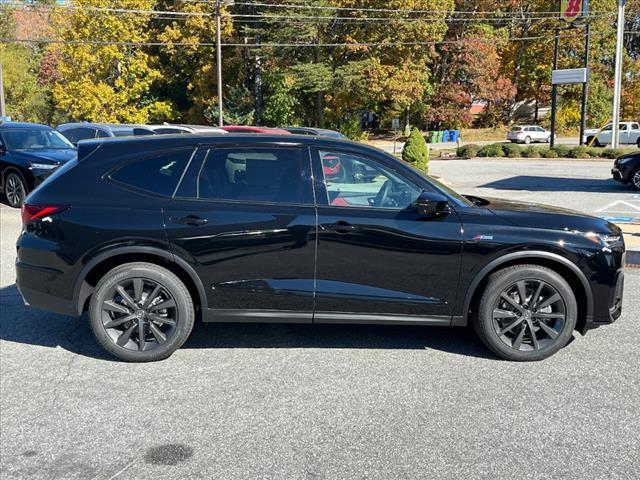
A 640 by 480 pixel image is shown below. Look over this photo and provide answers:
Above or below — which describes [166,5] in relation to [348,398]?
above

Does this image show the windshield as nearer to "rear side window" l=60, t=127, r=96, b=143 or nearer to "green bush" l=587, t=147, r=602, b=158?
"rear side window" l=60, t=127, r=96, b=143

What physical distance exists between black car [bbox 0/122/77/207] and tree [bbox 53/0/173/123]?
30934 millimetres

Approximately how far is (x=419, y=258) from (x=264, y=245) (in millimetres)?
1178

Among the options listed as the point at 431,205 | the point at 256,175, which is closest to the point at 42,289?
the point at 256,175

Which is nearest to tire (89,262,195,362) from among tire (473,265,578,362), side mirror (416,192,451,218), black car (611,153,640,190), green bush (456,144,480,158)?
side mirror (416,192,451,218)

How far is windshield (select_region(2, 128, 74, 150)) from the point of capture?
44.4ft

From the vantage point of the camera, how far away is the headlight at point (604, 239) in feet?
16.0

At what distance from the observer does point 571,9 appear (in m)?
35.5

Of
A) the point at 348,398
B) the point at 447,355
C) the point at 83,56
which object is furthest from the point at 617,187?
the point at 83,56

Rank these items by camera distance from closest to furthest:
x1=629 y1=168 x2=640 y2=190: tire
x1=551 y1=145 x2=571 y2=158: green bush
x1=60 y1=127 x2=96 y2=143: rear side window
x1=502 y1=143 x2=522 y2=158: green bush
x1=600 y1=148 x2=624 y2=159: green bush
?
1. x1=629 y1=168 x2=640 y2=190: tire
2. x1=60 y1=127 x2=96 y2=143: rear side window
3. x1=600 y1=148 x2=624 y2=159: green bush
4. x1=551 y1=145 x2=571 y2=158: green bush
5. x1=502 y1=143 x2=522 y2=158: green bush

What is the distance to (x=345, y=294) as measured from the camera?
4883 mm

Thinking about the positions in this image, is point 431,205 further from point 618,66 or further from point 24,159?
point 618,66

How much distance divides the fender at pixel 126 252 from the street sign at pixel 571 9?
1420 inches

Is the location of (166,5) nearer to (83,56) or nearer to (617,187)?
(83,56)
